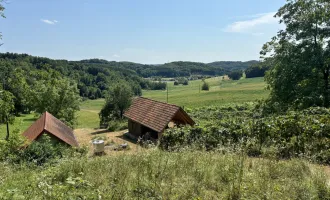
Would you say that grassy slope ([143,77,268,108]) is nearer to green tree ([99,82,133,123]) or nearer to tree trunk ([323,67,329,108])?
green tree ([99,82,133,123])

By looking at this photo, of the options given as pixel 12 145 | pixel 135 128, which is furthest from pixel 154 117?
pixel 12 145

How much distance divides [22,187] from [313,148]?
7465 mm

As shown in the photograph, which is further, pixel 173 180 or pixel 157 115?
pixel 157 115

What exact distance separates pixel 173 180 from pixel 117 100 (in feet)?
88.7

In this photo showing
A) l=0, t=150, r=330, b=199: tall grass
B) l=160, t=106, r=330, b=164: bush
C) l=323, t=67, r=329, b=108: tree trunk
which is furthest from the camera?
l=323, t=67, r=329, b=108: tree trunk

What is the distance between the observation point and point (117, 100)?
3100cm

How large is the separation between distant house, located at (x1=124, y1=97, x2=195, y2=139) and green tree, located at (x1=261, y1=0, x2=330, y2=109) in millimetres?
7301

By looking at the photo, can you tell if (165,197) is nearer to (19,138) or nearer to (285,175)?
→ (285,175)

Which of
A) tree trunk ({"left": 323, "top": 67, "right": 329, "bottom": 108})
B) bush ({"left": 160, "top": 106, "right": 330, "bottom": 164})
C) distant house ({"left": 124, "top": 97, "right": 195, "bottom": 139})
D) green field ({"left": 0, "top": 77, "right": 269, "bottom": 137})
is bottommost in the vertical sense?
green field ({"left": 0, "top": 77, "right": 269, "bottom": 137})

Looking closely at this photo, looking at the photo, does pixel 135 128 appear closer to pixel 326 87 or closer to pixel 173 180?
pixel 326 87

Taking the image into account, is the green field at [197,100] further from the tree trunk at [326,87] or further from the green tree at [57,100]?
the tree trunk at [326,87]

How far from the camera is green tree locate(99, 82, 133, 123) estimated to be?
101 feet

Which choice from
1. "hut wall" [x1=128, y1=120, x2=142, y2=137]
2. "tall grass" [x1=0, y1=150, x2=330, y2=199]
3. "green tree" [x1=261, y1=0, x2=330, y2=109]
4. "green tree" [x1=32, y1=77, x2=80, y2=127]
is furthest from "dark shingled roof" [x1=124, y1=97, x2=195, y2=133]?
"tall grass" [x1=0, y1=150, x2=330, y2=199]

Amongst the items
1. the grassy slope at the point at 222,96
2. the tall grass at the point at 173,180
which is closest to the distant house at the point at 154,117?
the tall grass at the point at 173,180
